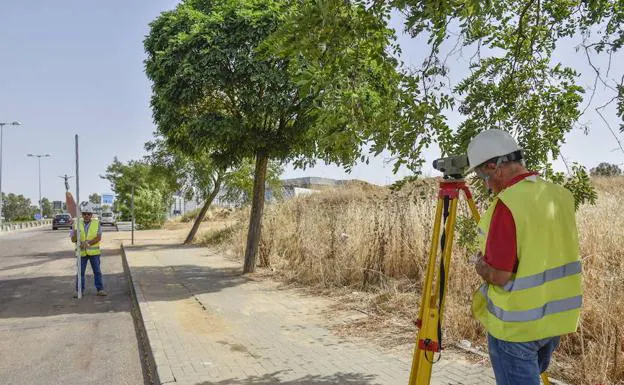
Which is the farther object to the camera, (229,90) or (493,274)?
(229,90)

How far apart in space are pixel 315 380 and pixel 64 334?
14.4 ft

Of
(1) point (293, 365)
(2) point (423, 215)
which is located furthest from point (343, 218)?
(1) point (293, 365)

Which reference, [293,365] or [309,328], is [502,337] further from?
[309,328]

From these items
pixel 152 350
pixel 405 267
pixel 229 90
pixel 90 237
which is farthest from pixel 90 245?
pixel 405 267

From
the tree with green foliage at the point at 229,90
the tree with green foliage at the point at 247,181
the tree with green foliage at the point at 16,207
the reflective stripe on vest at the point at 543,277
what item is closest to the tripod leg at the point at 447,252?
the reflective stripe on vest at the point at 543,277

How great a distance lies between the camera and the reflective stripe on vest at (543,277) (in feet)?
8.05

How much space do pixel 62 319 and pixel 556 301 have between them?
799cm

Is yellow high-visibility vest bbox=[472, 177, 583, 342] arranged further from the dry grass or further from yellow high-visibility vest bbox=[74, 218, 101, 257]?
yellow high-visibility vest bbox=[74, 218, 101, 257]

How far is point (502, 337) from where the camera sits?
2.51m

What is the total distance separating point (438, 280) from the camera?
117 inches

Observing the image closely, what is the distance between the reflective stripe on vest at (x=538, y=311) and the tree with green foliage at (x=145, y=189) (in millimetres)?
20729

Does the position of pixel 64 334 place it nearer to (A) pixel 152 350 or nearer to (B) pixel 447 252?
(A) pixel 152 350

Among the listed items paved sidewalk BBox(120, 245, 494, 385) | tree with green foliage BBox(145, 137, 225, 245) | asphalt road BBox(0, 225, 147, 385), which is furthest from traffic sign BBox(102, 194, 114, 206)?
paved sidewalk BBox(120, 245, 494, 385)

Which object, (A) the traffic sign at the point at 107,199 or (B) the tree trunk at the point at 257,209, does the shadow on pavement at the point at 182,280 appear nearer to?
(B) the tree trunk at the point at 257,209
